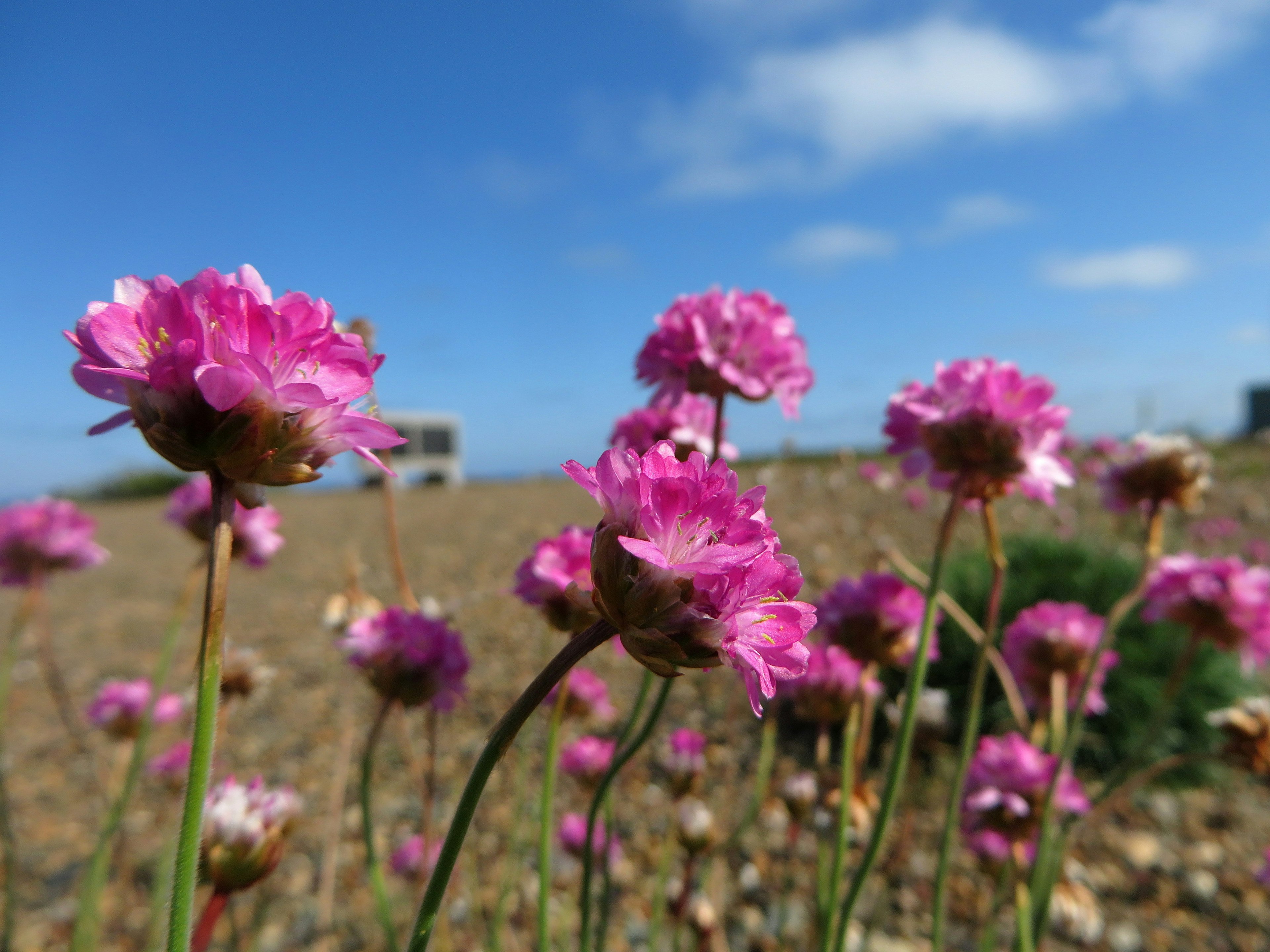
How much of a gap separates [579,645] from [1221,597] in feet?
5.60

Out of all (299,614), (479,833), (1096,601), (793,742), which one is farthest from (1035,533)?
(299,614)

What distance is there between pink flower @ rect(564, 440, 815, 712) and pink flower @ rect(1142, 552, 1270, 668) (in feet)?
4.76

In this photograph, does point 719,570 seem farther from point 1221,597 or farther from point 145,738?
point 1221,597

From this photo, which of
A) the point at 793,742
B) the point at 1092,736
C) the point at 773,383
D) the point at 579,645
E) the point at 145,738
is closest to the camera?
the point at 579,645

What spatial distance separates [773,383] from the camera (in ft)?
4.04

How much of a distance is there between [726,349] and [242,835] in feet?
3.30

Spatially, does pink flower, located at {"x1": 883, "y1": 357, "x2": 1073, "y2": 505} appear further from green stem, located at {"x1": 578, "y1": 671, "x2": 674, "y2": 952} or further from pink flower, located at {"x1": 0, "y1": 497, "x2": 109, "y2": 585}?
pink flower, located at {"x1": 0, "y1": 497, "x2": 109, "y2": 585}

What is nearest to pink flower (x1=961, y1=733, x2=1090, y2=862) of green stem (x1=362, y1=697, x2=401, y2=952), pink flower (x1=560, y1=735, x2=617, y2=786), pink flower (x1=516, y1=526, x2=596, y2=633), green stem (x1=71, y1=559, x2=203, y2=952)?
pink flower (x1=560, y1=735, x2=617, y2=786)

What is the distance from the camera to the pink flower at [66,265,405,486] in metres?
0.55

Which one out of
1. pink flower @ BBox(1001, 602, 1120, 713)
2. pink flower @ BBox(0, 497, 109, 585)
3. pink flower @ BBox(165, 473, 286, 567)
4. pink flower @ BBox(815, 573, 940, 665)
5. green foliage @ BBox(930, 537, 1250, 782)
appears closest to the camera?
pink flower @ BBox(815, 573, 940, 665)

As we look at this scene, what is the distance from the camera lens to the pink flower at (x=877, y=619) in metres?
1.30

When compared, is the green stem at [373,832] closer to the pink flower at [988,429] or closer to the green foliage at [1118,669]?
the pink flower at [988,429]

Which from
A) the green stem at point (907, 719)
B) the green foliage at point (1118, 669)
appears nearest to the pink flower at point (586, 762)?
the green stem at point (907, 719)

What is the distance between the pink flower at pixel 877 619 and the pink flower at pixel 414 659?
2.10ft
